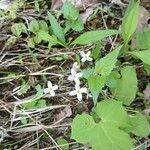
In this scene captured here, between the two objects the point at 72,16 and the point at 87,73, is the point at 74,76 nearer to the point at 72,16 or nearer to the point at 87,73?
the point at 87,73

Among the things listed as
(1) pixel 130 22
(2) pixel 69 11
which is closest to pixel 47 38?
(2) pixel 69 11

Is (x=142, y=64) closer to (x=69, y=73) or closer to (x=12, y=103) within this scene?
(x=69, y=73)

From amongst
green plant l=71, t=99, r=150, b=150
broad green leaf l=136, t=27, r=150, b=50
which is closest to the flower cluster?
green plant l=71, t=99, r=150, b=150

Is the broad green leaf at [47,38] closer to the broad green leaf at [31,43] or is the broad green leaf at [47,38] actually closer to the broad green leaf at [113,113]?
the broad green leaf at [31,43]

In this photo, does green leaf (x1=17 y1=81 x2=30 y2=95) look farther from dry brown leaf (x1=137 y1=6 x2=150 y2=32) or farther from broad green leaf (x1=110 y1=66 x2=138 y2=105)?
dry brown leaf (x1=137 y1=6 x2=150 y2=32)

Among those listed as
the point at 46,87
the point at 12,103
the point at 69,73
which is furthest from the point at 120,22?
the point at 12,103

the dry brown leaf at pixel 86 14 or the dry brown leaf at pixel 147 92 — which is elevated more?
the dry brown leaf at pixel 86 14

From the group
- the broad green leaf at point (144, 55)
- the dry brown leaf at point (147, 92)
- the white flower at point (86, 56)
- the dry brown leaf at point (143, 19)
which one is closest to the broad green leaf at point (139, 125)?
the dry brown leaf at point (147, 92)
